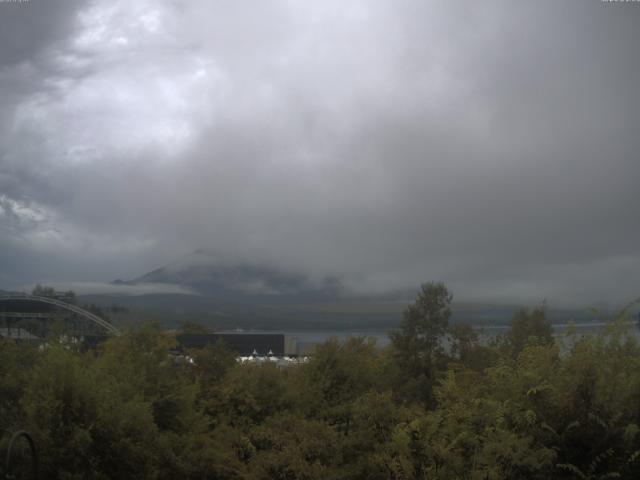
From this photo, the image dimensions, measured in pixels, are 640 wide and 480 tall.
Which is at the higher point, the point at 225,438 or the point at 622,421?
the point at 622,421

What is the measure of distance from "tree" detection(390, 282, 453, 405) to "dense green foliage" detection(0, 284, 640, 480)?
2571 centimetres

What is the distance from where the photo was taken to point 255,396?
25.8m

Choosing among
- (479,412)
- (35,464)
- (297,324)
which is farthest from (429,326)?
(297,324)

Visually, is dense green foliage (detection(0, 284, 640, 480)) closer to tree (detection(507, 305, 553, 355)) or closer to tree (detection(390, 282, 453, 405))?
tree (detection(507, 305, 553, 355))

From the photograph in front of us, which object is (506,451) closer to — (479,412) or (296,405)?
(479,412)

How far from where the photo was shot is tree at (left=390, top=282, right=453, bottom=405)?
163ft

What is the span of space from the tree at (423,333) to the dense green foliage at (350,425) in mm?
25714

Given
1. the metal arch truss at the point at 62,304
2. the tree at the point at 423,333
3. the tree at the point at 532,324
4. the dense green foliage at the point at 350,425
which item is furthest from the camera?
the metal arch truss at the point at 62,304

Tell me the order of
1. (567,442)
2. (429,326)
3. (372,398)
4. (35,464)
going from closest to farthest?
(35,464) < (567,442) < (372,398) < (429,326)

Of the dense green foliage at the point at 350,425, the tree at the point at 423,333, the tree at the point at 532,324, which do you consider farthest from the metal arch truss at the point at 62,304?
the dense green foliage at the point at 350,425

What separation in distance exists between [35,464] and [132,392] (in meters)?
10.1

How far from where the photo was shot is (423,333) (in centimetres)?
5275

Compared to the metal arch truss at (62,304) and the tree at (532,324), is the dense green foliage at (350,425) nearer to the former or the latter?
the tree at (532,324)

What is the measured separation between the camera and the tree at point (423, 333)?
49728 mm
